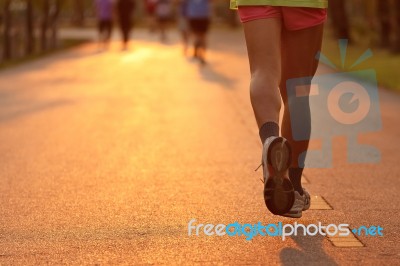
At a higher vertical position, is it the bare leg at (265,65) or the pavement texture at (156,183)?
the bare leg at (265,65)

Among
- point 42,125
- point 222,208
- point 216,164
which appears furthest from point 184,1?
point 222,208

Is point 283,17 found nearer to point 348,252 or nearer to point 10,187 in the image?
point 348,252

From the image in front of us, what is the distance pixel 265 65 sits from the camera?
5.35 metres

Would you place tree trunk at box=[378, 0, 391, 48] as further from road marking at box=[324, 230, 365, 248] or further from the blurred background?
road marking at box=[324, 230, 365, 248]

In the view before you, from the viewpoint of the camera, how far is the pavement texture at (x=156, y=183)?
5008 millimetres

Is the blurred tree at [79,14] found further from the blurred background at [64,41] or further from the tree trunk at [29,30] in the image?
the tree trunk at [29,30]

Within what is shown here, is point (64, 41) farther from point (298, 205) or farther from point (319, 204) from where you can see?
point (298, 205)

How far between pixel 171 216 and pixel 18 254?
1133 mm

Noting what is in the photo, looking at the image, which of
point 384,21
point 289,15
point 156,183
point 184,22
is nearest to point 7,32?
point 184,22
